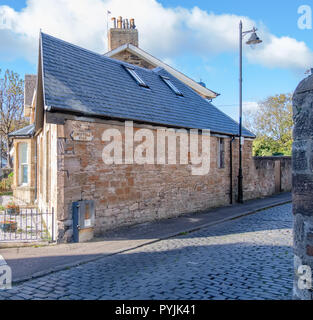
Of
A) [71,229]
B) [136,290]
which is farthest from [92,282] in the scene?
[71,229]

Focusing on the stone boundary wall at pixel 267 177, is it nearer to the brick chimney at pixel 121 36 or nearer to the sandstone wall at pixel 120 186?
Result: the sandstone wall at pixel 120 186

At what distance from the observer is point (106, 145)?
31.4 feet

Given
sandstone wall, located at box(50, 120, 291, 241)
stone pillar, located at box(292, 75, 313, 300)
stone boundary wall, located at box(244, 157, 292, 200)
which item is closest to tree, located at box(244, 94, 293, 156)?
stone boundary wall, located at box(244, 157, 292, 200)

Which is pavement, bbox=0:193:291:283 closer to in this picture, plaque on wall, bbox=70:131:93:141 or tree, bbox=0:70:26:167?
plaque on wall, bbox=70:131:93:141

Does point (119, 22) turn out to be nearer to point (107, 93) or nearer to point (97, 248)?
point (107, 93)

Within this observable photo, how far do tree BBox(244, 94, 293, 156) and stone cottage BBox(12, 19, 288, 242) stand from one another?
14.3m

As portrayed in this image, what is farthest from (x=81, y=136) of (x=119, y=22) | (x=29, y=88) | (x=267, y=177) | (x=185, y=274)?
(x=29, y=88)

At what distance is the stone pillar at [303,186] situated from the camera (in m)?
2.85

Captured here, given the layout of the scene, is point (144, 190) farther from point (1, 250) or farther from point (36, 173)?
point (36, 173)

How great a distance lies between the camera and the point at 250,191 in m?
17.4

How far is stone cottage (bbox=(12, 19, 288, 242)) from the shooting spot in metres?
8.61

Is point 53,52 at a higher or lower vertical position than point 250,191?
higher

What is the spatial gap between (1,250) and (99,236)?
2.58 m

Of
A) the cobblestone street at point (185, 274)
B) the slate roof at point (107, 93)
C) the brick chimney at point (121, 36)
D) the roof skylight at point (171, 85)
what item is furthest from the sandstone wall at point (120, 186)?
the brick chimney at point (121, 36)
